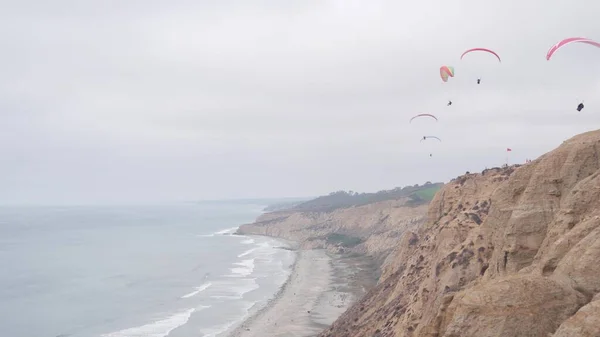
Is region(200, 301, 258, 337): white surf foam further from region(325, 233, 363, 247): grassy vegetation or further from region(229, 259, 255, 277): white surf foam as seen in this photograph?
region(325, 233, 363, 247): grassy vegetation

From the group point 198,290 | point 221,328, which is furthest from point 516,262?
point 198,290

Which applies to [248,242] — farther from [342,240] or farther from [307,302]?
[307,302]

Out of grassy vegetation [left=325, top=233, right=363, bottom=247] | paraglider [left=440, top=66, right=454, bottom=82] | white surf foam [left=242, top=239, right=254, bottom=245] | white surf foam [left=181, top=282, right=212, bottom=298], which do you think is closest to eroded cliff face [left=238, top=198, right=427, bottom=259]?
grassy vegetation [left=325, top=233, right=363, bottom=247]

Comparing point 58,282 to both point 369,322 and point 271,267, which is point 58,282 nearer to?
point 271,267

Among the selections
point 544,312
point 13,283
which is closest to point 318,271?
point 13,283

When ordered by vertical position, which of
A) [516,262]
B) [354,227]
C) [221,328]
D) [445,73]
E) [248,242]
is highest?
[445,73]

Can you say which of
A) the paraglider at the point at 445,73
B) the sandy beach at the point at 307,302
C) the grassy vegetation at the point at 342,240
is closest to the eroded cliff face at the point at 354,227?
the grassy vegetation at the point at 342,240
